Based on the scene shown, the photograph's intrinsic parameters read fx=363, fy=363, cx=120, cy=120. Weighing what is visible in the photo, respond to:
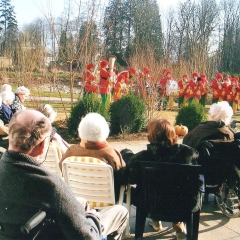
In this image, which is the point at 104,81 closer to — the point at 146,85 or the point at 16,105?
the point at 146,85

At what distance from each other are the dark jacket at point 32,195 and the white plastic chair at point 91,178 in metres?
1.30

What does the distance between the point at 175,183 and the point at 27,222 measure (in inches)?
65.9

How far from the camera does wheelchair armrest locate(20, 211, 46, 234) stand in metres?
1.82

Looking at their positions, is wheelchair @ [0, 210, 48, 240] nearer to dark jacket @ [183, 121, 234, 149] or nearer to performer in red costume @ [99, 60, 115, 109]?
dark jacket @ [183, 121, 234, 149]

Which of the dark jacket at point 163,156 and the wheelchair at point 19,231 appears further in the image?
the dark jacket at point 163,156

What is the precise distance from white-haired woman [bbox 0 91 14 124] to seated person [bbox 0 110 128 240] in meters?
4.58

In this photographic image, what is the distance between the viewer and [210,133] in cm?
438

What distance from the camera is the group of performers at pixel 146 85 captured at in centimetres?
1190

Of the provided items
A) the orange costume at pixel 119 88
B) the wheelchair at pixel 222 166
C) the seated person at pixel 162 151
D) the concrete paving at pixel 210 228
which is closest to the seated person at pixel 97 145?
the seated person at pixel 162 151

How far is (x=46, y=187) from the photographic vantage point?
6.36ft

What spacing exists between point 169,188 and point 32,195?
5.25 feet

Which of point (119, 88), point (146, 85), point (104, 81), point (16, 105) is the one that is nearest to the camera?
point (16, 105)

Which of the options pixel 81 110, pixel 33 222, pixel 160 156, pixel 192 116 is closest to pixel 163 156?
pixel 160 156

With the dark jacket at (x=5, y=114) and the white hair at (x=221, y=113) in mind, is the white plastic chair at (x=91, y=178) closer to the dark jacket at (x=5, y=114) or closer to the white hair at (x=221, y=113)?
the white hair at (x=221, y=113)
